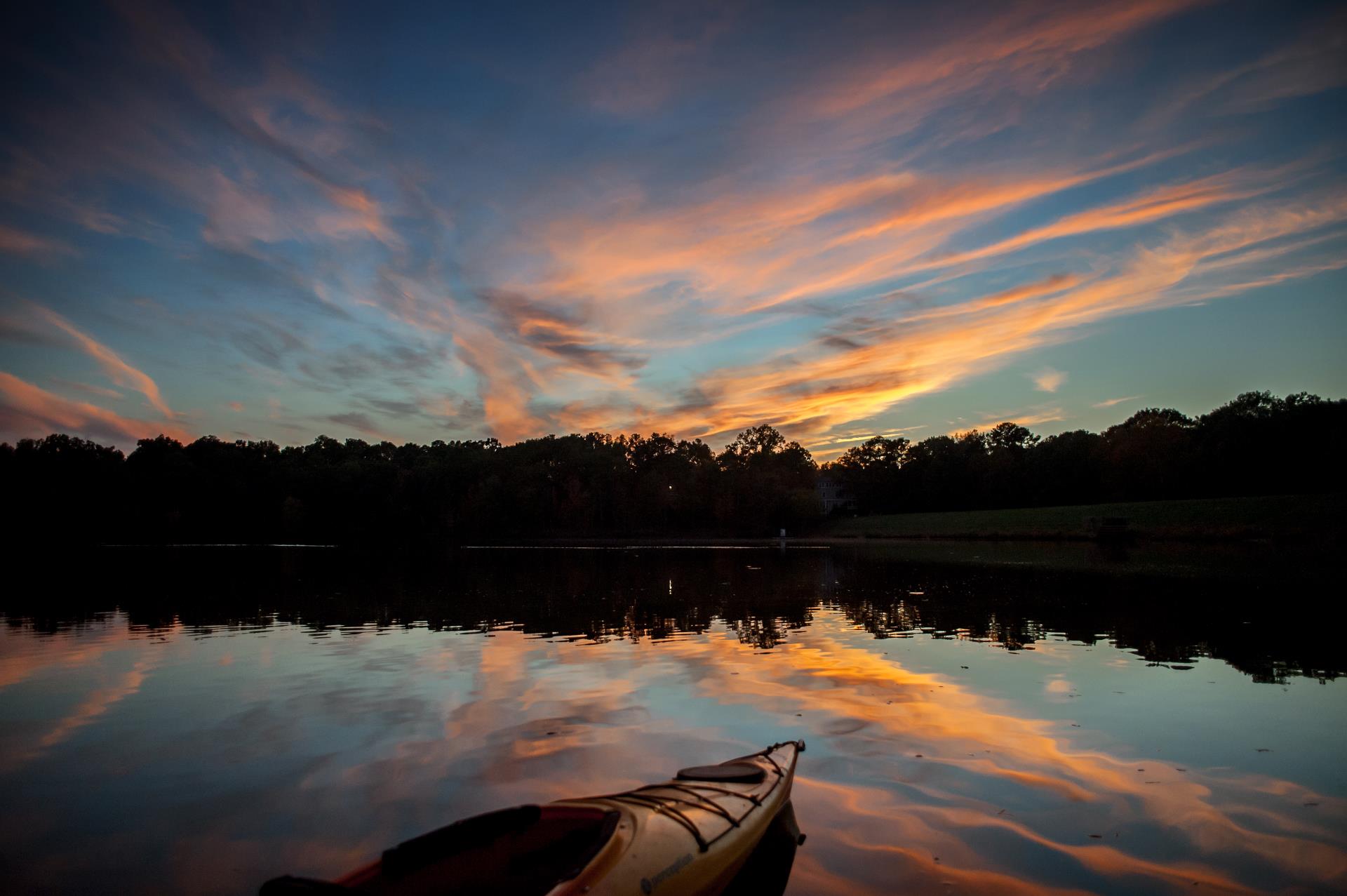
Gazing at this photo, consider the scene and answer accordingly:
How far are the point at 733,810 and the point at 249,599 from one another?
31.5m

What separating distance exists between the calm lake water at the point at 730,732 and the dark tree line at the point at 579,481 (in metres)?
82.7

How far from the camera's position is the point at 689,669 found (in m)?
16.2

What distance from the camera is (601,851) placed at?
5.30 meters

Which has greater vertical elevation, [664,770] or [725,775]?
[725,775]

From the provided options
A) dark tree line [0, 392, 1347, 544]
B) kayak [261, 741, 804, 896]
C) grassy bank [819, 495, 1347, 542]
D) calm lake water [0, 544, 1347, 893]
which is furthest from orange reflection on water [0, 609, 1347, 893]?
dark tree line [0, 392, 1347, 544]

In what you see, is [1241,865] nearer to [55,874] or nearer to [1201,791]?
[1201,791]

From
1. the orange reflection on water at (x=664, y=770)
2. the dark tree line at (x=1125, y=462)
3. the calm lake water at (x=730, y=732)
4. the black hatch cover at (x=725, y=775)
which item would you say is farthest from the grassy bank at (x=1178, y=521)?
the black hatch cover at (x=725, y=775)

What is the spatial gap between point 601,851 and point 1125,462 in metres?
113

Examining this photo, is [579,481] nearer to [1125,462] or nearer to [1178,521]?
[1125,462]

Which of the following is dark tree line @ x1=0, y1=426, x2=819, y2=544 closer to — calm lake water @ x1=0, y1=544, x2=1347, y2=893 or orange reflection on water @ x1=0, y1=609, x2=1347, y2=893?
calm lake water @ x1=0, y1=544, x2=1347, y2=893

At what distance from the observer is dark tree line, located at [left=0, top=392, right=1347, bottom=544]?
97688mm

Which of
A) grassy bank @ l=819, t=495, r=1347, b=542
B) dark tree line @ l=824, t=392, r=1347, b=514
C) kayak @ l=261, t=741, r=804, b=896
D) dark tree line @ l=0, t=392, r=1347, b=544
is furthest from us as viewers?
dark tree line @ l=0, t=392, r=1347, b=544

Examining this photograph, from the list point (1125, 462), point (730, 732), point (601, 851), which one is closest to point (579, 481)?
point (1125, 462)

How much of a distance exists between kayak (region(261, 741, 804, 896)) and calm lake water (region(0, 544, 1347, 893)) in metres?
0.96
